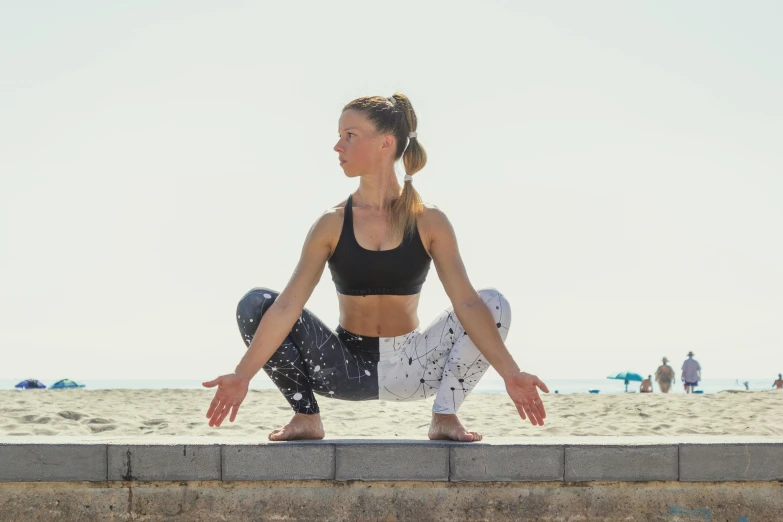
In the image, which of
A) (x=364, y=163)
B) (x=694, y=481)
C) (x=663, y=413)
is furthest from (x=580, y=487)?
(x=663, y=413)

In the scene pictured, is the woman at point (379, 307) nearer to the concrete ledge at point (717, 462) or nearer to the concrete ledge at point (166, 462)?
the concrete ledge at point (166, 462)

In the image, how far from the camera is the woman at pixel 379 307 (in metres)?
3.49

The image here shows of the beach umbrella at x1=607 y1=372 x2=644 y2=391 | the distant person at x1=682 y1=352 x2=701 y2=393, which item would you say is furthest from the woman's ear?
the beach umbrella at x1=607 y1=372 x2=644 y2=391

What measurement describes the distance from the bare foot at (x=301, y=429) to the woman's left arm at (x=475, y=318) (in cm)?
81

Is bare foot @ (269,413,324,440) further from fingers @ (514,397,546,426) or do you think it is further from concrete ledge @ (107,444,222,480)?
fingers @ (514,397,546,426)

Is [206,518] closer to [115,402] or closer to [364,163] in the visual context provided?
[364,163]

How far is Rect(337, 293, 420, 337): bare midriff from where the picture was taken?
3.73 metres

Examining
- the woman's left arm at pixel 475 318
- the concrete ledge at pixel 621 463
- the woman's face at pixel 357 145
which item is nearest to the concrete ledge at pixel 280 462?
the woman's left arm at pixel 475 318

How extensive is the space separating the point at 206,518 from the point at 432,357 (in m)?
1.22

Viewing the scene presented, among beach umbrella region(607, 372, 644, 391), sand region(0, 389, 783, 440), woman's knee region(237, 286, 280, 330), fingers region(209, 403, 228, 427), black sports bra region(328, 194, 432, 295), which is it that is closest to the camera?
fingers region(209, 403, 228, 427)

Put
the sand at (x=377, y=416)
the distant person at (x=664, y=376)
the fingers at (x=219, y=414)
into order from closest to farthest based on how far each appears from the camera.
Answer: the fingers at (x=219, y=414) → the sand at (x=377, y=416) → the distant person at (x=664, y=376)

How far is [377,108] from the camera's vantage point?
372 cm

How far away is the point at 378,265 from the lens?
11.9 ft

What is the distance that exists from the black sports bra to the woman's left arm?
0.29 feet
